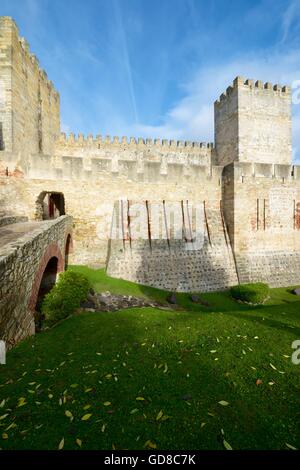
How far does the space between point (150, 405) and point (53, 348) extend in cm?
275

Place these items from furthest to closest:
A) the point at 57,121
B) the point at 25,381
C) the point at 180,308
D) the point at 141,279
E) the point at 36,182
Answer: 1. the point at 57,121
2. the point at 36,182
3. the point at 141,279
4. the point at 180,308
5. the point at 25,381

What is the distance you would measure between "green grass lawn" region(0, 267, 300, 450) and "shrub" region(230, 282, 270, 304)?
571 cm

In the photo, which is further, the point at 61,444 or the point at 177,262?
the point at 177,262

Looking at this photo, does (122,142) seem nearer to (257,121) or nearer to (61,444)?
(257,121)

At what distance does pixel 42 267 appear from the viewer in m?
6.48

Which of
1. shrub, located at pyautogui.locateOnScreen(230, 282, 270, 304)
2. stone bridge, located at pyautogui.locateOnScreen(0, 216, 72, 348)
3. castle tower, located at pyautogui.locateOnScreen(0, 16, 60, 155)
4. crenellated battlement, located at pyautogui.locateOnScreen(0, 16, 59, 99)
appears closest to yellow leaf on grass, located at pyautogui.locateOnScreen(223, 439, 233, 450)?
stone bridge, located at pyautogui.locateOnScreen(0, 216, 72, 348)

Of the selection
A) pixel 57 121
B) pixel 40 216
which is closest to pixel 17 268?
pixel 40 216

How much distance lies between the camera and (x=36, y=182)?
42.4 ft

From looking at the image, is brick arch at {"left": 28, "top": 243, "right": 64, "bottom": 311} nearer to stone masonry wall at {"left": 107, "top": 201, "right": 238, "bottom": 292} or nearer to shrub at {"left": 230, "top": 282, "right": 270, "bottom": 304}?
stone masonry wall at {"left": 107, "top": 201, "right": 238, "bottom": 292}

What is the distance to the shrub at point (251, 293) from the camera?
11.8 metres

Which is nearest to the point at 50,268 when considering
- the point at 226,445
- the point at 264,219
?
the point at 226,445

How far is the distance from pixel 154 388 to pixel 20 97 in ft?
56.4

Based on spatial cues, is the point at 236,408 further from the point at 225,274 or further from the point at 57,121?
the point at 57,121

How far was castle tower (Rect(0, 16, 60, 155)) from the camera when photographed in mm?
13023
